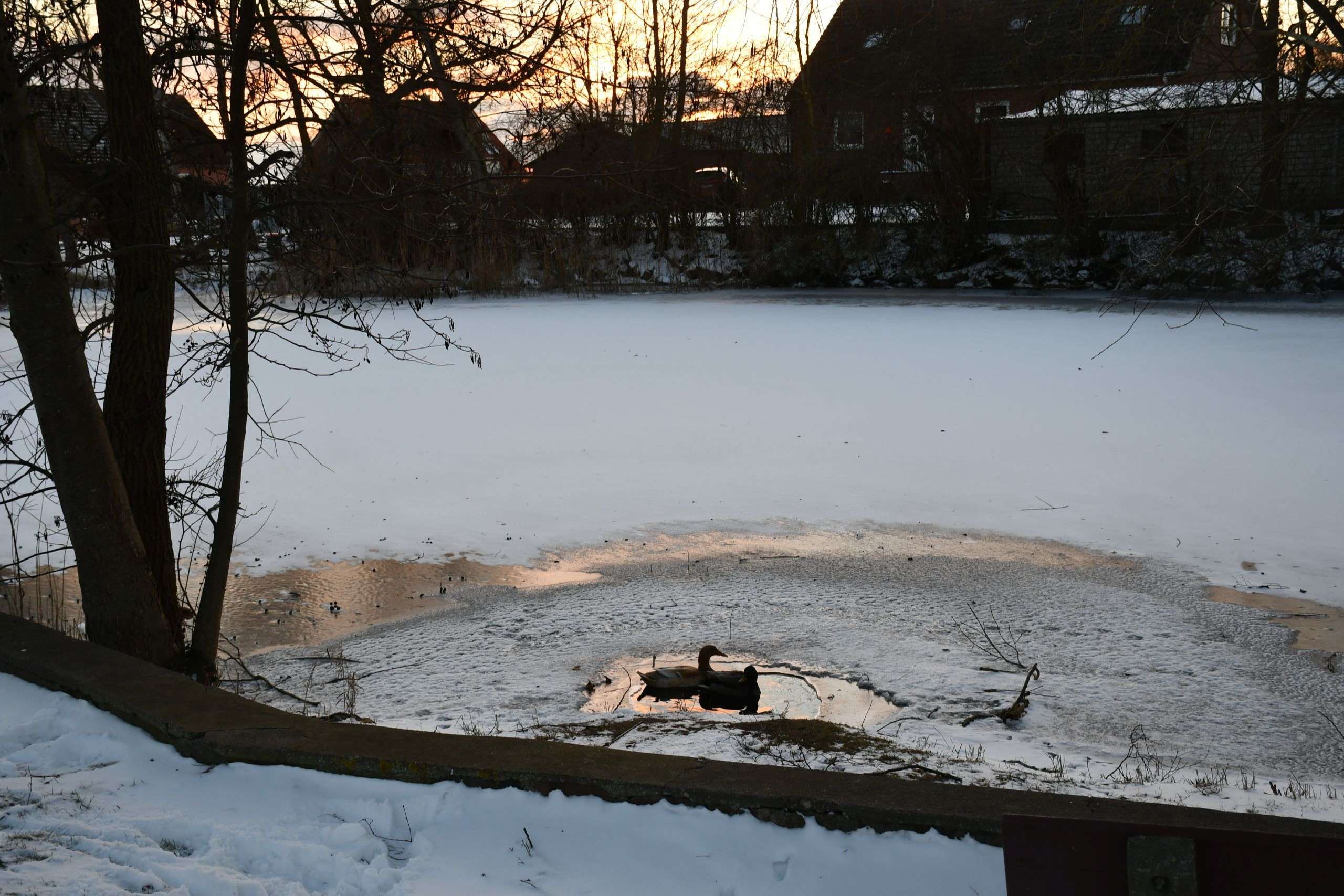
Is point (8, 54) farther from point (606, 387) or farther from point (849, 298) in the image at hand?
point (849, 298)

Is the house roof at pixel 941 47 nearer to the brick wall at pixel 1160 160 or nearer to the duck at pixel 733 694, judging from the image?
the brick wall at pixel 1160 160

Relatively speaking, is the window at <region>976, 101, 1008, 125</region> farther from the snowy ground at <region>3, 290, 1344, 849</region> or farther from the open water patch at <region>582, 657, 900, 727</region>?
the open water patch at <region>582, 657, 900, 727</region>

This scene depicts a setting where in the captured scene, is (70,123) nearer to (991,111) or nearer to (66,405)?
(66,405)

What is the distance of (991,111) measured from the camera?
24266 mm

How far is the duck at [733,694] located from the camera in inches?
197

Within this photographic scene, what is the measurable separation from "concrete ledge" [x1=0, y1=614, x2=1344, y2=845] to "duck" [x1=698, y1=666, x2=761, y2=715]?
5.53 feet

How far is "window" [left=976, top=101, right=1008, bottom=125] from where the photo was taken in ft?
78.5

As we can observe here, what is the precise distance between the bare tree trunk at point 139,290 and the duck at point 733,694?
243 cm

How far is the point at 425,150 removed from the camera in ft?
17.3

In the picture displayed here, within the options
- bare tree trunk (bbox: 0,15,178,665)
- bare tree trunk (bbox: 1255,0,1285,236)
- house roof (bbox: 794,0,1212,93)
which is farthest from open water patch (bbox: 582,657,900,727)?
house roof (bbox: 794,0,1212,93)

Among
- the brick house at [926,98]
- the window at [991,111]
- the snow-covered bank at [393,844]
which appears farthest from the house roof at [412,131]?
the window at [991,111]

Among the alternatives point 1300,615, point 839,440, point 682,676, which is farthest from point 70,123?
point 839,440

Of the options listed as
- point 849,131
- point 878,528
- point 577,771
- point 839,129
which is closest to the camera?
point 577,771

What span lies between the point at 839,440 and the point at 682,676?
5930 millimetres
